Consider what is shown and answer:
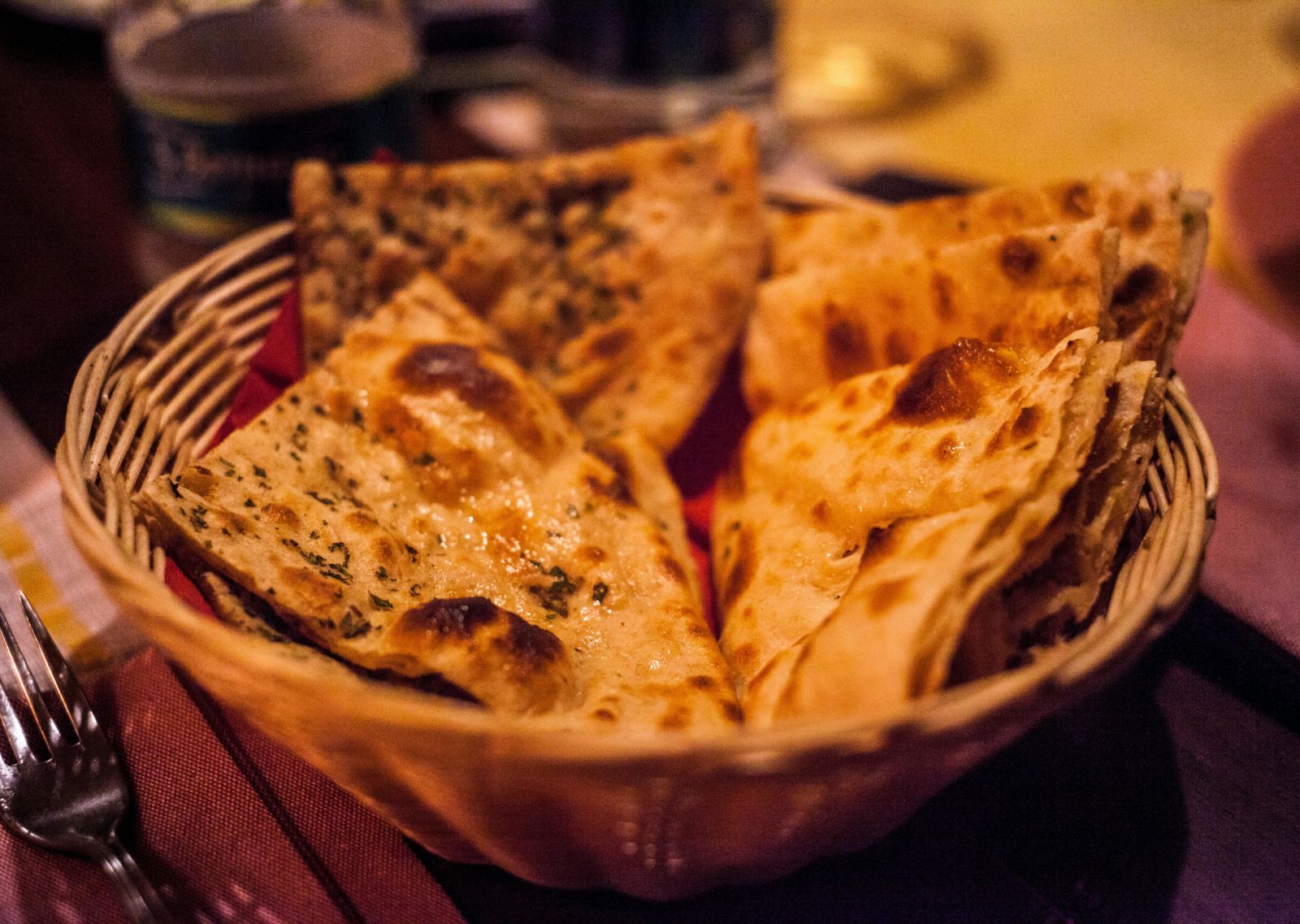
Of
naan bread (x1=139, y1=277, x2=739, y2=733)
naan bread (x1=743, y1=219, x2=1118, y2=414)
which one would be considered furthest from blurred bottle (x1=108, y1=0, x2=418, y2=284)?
naan bread (x1=743, y1=219, x2=1118, y2=414)

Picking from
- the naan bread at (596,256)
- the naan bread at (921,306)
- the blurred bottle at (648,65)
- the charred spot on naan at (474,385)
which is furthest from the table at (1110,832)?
the blurred bottle at (648,65)

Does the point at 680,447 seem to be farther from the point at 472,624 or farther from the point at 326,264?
the point at 472,624

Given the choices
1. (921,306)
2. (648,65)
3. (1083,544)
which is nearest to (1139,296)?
(921,306)

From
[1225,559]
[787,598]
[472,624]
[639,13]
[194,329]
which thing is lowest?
[1225,559]

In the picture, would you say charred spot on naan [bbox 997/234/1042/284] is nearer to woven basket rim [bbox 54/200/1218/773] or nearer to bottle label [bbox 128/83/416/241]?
woven basket rim [bbox 54/200/1218/773]

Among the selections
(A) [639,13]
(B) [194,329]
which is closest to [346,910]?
(B) [194,329]

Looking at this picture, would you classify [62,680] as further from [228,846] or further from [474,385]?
[474,385]

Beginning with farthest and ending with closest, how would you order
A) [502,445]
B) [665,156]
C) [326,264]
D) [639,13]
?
[639,13]
[665,156]
[326,264]
[502,445]
